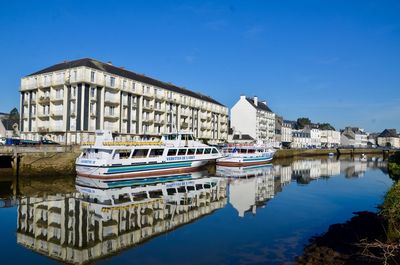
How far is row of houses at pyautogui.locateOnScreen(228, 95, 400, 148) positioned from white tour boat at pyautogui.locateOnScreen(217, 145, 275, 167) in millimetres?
19775

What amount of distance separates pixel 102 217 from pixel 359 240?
13376mm

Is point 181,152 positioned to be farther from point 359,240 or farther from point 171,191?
point 359,240

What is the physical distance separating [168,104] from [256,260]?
2186 inches

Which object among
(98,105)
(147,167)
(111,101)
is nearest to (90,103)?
(98,105)

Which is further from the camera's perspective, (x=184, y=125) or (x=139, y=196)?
(x=184, y=125)

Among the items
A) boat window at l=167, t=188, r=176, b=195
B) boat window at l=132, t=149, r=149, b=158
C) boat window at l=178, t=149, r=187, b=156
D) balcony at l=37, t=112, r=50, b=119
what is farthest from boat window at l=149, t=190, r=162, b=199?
balcony at l=37, t=112, r=50, b=119

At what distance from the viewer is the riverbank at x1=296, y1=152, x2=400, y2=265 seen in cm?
1143

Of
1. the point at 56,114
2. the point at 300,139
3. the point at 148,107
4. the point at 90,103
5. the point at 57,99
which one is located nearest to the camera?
the point at 90,103

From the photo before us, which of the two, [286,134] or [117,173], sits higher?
[286,134]

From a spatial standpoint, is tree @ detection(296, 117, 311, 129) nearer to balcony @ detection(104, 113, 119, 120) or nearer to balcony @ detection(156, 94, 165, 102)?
balcony @ detection(156, 94, 165, 102)

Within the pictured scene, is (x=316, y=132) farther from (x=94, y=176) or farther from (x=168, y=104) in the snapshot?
(x=94, y=176)

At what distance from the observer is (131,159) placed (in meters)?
37.5

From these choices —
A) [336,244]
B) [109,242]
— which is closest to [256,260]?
[336,244]

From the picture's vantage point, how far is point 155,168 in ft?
132
